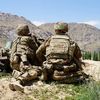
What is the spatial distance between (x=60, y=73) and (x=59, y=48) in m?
A: 0.68

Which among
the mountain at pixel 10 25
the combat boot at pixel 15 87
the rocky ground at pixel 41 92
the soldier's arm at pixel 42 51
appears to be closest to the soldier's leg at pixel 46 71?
the rocky ground at pixel 41 92

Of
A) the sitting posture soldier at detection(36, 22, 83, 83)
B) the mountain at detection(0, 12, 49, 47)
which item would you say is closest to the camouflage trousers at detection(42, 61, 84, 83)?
the sitting posture soldier at detection(36, 22, 83, 83)

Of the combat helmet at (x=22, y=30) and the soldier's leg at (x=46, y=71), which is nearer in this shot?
the soldier's leg at (x=46, y=71)

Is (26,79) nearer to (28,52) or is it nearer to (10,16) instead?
(28,52)

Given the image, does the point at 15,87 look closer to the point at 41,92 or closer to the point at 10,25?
the point at 41,92

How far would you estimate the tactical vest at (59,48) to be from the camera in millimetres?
11562

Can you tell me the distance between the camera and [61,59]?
11547 millimetres

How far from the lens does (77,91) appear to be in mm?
10859

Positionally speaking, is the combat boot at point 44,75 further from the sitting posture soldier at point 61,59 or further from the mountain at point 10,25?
the mountain at point 10,25

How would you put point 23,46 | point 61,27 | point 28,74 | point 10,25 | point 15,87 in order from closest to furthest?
point 15,87
point 28,74
point 61,27
point 23,46
point 10,25

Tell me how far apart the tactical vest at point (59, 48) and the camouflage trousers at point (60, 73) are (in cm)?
23

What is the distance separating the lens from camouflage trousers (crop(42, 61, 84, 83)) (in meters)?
11.4

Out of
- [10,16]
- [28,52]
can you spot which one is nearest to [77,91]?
[28,52]

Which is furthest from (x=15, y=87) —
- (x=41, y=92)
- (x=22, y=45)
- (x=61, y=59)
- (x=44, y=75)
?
(x=22, y=45)
